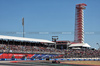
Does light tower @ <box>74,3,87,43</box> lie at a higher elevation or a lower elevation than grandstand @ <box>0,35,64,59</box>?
higher

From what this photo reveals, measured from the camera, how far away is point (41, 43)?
325 feet

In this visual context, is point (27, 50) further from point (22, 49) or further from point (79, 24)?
point (79, 24)

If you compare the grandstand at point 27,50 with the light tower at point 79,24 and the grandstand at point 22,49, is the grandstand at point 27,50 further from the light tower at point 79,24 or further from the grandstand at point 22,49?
the light tower at point 79,24

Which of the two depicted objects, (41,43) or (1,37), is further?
(41,43)

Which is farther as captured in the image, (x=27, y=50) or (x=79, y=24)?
(x=79, y=24)

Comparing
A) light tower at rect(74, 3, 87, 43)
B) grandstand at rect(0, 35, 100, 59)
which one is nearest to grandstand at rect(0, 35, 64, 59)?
grandstand at rect(0, 35, 100, 59)

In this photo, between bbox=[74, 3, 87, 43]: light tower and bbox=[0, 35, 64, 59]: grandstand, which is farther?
bbox=[74, 3, 87, 43]: light tower

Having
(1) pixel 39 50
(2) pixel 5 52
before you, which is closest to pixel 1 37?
(2) pixel 5 52

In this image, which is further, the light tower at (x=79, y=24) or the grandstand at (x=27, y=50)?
the light tower at (x=79, y=24)

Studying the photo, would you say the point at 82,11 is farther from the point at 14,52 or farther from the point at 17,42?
the point at 14,52

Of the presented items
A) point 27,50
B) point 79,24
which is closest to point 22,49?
point 27,50

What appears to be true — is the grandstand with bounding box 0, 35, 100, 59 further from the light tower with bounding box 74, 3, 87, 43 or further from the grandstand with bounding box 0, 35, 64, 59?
the light tower with bounding box 74, 3, 87, 43

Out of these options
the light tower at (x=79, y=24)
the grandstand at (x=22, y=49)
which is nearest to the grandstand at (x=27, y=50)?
the grandstand at (x=22, y=49)

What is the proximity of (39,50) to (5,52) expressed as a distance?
64.1ft
